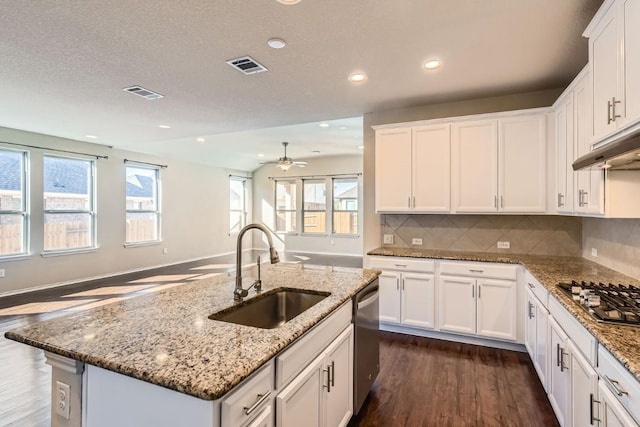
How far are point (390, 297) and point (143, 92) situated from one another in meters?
3.58

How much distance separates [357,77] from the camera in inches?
121

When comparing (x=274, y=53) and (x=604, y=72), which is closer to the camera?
(x=604, y=72)

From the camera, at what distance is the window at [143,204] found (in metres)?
7.16

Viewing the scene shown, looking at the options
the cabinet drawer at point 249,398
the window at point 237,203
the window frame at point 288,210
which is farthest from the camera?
the window frame at point 288,210

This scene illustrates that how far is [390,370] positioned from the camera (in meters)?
2.83

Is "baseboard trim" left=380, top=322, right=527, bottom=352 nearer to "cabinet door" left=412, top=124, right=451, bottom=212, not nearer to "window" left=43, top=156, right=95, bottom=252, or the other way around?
"cabinet door" left=412, top=124, right=451, bottom=212

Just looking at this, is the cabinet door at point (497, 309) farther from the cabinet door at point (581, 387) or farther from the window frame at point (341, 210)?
the window frame at point (341, 210)

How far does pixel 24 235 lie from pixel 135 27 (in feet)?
17.3

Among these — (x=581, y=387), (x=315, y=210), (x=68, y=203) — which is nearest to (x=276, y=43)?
(x=581, y=387)

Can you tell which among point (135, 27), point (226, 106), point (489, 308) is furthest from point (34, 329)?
point (489, 308)

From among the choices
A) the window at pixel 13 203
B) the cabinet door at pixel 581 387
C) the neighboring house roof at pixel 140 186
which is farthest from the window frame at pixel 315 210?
the cabinet door at pixel 581 387

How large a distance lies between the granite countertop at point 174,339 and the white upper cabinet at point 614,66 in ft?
5.69

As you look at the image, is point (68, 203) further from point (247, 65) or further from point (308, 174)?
point (308, 174)

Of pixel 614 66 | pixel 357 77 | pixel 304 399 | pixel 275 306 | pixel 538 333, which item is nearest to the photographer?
pixel 304 399
